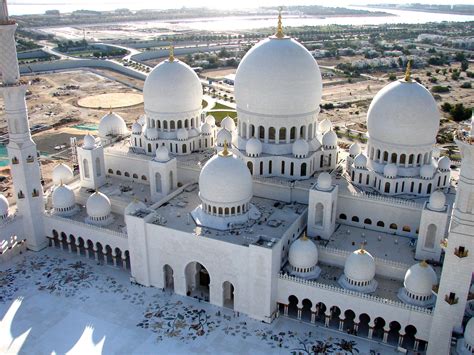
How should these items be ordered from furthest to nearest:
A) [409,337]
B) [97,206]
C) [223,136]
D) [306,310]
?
[223,136] < [97,206] < [306,310] < [409,337]

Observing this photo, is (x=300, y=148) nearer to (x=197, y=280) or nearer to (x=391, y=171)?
(x=391, y=171)

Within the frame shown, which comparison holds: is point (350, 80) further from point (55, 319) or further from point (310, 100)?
point (55, 319)

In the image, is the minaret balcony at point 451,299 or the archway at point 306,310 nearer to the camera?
the minaret balcony at point 451,299

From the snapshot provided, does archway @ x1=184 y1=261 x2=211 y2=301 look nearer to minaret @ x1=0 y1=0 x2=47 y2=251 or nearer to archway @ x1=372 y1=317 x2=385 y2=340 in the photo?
archway @ x1=372 y1=317 x2=385 y2=340

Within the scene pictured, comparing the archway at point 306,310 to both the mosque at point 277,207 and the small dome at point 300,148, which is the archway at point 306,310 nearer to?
the mosque at point 277,207

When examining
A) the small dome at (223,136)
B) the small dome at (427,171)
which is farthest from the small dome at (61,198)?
the small dome at (427,171)

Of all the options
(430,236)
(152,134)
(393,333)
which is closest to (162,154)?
(152,134)
